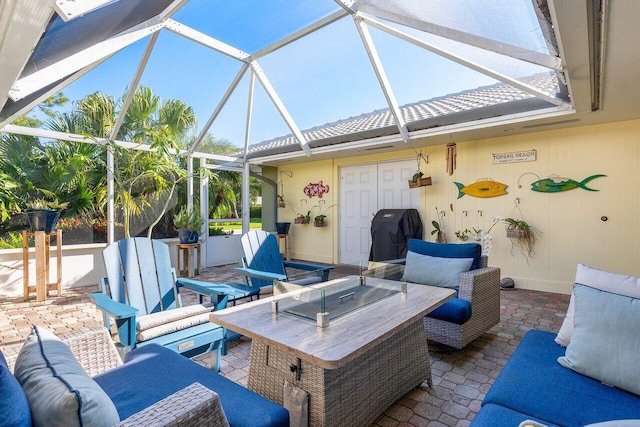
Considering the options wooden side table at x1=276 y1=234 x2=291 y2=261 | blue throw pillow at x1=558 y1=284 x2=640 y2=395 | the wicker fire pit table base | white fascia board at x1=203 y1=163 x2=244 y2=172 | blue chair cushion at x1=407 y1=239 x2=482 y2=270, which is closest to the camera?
blue throw pillow at x1=558 y1=284 x2=640 y2=395

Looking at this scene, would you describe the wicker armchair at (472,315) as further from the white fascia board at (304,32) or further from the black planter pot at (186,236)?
the black planter pot at (186,236)

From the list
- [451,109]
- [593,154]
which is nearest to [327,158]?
[451,109]

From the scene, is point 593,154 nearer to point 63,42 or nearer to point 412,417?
point 412,417

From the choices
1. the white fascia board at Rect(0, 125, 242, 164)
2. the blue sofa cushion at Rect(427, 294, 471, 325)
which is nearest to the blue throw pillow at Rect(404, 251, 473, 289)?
the blue sofa cushion at Rect(427, 294, 471, 325)

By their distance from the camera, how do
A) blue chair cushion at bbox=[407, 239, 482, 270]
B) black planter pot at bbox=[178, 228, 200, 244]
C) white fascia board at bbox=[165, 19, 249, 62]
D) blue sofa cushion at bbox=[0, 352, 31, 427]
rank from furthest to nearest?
black planter pot at bbox=[178, 228, 200, 244]
white fascia board at bbox=[165, 19, 249, 62]
blue chair cushion at bbox=[407, 239, 482, 270]
blue sofa cushion at bbox=[0, 352, 31, 427]

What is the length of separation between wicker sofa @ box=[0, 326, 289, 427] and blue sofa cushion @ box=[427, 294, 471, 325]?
185cm

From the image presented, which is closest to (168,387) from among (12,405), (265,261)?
(12,405)

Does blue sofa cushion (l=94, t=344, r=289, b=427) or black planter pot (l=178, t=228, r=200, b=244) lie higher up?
black planter pot (l=178, t=228, r=200, b=244)

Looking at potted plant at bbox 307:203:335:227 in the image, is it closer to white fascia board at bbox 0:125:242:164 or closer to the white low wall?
white fascia board at bbox 0:125:242:164

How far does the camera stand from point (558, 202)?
16.3ft

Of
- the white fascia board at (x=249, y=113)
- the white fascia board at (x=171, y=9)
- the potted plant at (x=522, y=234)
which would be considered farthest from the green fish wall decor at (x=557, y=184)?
the white fascia board at (x=171, y=9)

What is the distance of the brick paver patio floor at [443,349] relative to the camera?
204cm

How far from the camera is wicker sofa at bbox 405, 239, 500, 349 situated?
8.94ft

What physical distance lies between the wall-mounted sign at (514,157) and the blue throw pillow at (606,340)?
425 centimetres
